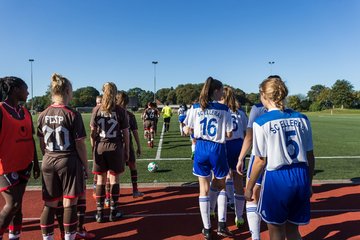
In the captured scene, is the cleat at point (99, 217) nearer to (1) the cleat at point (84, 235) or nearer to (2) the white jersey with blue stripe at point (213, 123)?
(1) the cleat at point (84, 235)

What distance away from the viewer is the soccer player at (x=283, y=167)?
118 inches

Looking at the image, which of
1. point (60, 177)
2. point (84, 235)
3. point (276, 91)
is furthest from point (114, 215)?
point (276, 91)

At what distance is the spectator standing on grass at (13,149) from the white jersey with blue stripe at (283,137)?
9.53ft

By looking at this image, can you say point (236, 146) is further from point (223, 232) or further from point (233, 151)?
point (223, 232)

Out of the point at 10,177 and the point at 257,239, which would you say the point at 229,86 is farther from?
the point at 10,177

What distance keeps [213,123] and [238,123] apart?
3.32 feet

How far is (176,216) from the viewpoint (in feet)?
18.4

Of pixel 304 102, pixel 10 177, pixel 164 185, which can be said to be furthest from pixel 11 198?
pixel 304 102

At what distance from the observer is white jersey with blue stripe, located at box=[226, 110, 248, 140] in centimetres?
520

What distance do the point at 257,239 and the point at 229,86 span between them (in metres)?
2.46

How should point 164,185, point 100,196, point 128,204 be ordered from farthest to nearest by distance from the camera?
point 164,185, point 128,204, point 100,196

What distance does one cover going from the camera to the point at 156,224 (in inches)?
207

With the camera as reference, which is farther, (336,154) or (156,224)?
(336,154)

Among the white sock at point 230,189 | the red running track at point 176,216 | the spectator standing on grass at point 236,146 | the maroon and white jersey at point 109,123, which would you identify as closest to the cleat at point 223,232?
the red running track at point 176,216
